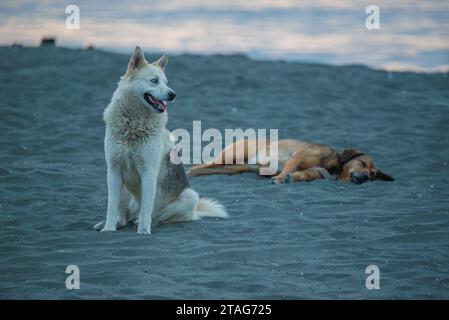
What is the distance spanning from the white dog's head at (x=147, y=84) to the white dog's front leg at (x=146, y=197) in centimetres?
61

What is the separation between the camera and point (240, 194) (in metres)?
9.39

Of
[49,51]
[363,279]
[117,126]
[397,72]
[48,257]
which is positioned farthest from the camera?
[397,72]

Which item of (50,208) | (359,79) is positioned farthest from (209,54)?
(50,208)

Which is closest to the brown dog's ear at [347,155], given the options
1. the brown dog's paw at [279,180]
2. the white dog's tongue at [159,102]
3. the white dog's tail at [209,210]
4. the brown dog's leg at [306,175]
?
the brown dog's leg at [306,175]

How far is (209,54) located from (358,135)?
5605 millimetres

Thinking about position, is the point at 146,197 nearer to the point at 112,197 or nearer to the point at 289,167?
the point at 112,197

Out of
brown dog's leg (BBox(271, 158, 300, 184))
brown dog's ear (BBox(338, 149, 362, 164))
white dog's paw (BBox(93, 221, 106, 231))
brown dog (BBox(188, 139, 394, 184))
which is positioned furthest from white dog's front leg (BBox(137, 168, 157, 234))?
brown dog's ear (BBox(338, 149, 362, 164))

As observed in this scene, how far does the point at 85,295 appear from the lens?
5438 millimetres

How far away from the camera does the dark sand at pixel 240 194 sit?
19.6ft

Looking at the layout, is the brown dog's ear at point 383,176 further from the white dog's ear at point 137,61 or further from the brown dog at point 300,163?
the white dog's ear at point 137,61

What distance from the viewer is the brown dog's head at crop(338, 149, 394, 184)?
33.3 ft
